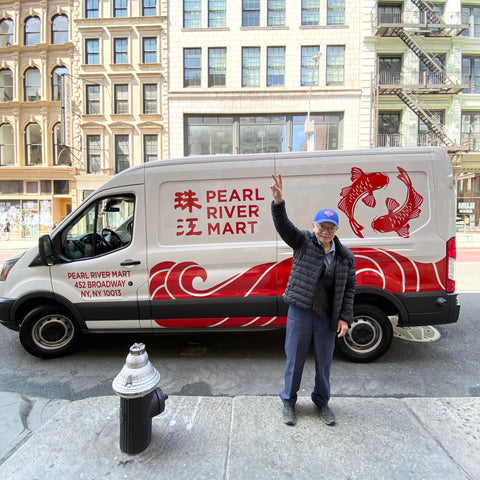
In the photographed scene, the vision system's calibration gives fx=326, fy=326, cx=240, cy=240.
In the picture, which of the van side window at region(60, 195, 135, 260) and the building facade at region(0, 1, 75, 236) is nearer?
the van side window at region(60, 195, 135, 260)

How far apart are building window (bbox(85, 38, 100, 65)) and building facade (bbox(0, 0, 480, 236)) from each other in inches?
2.4

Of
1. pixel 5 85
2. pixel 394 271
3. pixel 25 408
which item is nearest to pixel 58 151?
pixel 5 85

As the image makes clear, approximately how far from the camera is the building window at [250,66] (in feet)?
65.8

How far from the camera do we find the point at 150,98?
68.6ft

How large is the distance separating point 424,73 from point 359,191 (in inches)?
853

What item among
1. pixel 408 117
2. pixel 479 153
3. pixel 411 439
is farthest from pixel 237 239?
pixel 479 153

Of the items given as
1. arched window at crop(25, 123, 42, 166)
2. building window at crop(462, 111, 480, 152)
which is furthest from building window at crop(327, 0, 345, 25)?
arched window at crop(25, 123, 42, 166)

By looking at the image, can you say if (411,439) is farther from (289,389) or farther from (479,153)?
(479,153)

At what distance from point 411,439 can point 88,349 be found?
3.81m

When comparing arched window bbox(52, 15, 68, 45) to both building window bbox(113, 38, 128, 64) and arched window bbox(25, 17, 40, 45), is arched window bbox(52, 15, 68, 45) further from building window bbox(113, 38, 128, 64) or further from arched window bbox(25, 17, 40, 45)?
building window bbox(113, 38, 128, 64)

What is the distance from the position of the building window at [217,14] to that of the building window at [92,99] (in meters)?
8.28

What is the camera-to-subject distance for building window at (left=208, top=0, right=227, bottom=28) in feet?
65.1

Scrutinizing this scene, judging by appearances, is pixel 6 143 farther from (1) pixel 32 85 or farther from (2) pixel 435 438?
(2) pixel 435 438

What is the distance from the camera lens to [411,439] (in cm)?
253
